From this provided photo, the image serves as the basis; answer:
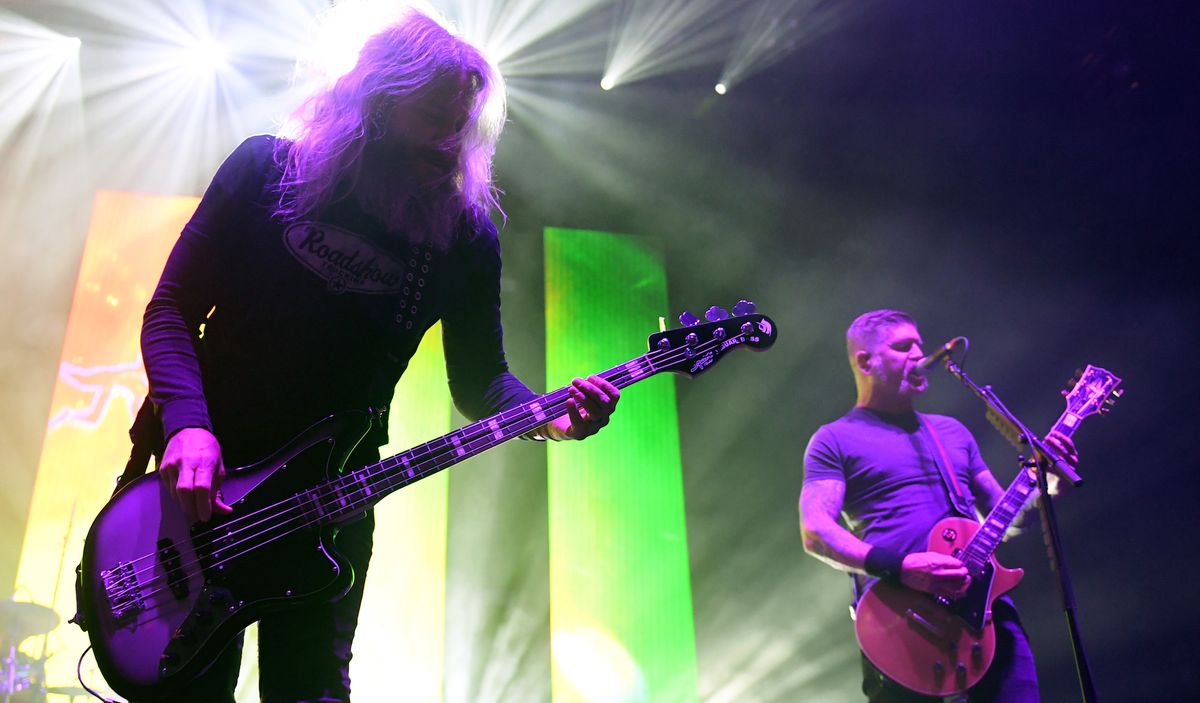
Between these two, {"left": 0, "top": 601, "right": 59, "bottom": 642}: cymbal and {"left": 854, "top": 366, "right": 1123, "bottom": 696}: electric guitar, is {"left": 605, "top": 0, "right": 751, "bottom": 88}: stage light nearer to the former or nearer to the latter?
{"left": 854, "top": 366, "right": 1123, "bottom": 696}: electric guitar

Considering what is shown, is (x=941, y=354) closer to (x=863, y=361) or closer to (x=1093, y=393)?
(x=863, y=361)

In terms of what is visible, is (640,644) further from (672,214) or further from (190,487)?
(190,487)

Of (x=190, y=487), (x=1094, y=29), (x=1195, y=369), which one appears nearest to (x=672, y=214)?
(x=1094, y=29)

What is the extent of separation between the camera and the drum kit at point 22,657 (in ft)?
12.4

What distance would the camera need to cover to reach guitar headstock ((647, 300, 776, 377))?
228cm

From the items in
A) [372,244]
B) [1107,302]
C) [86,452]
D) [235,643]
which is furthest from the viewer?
[1107,302]

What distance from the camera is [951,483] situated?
11.4 ft

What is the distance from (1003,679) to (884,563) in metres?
0.57

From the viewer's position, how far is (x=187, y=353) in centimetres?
Answer: 171

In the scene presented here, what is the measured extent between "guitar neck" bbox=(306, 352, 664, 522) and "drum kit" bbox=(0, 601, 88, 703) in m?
2.98

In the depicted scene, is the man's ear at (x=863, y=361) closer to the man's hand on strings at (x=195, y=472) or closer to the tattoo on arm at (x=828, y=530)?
the tattoo on arm at (x=828, y=530)

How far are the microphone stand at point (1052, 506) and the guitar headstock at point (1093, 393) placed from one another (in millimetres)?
462

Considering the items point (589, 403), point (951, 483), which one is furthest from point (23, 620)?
point (951, 483)

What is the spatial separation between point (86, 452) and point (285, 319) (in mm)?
3113
